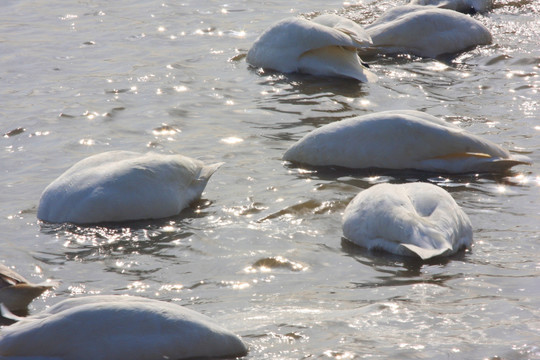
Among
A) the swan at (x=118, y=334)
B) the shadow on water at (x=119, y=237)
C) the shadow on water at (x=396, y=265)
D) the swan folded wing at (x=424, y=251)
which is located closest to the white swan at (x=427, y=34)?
the shadow on water at (x=119, y=237)

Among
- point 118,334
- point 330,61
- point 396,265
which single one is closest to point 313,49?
point 330,61

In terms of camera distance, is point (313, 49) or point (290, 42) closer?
point (313, 49)

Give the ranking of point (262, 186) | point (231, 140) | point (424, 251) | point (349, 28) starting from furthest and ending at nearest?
point (349, 28)
point (231, 140)
point (262, 186)
point (424, 251)

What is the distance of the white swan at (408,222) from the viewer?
A: 16.0 ft

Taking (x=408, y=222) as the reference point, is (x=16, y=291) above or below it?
below

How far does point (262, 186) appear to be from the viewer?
6281 mm

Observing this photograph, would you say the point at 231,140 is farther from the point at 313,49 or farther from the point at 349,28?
the point at 349,28

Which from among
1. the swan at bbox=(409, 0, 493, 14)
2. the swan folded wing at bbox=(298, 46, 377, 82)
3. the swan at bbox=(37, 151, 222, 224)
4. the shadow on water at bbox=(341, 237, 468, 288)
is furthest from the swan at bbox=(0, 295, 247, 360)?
the swan at bbox=(409, 0, 493, 14)

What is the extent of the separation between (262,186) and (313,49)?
3.08 meters

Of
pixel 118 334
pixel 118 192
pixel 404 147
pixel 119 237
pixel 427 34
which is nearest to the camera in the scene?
pixel 118 334

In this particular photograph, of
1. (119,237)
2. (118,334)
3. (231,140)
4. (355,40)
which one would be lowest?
(119,237)

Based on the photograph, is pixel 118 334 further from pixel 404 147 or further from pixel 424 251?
pixel 404 147

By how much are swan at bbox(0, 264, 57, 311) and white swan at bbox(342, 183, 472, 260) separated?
6.03ft

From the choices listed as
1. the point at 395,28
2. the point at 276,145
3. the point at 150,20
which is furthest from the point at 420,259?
the point at 150,20
